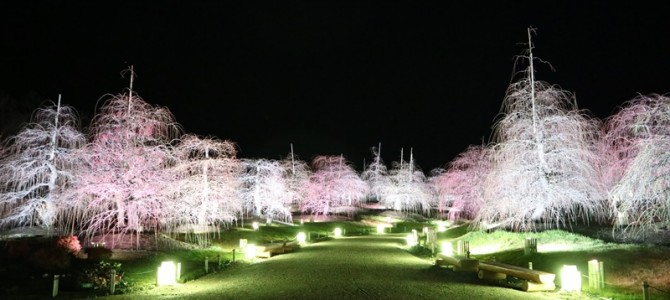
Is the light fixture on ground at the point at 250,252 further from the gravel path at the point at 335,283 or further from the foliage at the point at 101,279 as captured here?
the foliage at the point at 101,279

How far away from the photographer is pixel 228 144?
113 ft

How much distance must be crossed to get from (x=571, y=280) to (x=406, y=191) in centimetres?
5559

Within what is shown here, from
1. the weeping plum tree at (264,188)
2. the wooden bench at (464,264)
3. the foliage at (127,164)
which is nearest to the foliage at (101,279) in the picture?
the foliage at (127,164)

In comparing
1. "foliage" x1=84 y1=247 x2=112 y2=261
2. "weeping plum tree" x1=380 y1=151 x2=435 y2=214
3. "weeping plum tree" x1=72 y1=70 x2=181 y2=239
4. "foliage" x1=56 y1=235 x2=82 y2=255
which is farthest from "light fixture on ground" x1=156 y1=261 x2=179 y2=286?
A: "weeping plum tree" x1=380 y1=151 x2=435 y2=214

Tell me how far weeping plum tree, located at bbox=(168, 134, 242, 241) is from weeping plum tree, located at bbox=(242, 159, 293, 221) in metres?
11.4

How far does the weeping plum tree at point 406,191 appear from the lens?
7094cm

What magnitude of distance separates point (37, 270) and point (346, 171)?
2083 inches

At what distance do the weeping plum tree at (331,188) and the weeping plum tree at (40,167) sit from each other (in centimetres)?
3417

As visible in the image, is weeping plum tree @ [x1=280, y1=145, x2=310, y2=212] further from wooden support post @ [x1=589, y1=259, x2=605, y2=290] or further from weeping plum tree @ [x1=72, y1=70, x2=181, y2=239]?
wooden support post @ [x1=589, y1=259, x2=605, y2=290]

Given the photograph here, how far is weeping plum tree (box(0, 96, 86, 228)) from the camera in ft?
96.6

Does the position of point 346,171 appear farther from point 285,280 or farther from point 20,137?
point 285,280

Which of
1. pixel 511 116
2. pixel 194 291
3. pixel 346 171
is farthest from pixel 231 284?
pixel 346 171

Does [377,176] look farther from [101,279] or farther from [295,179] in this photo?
[101,279]

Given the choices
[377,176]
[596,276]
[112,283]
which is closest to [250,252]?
[112,283]
